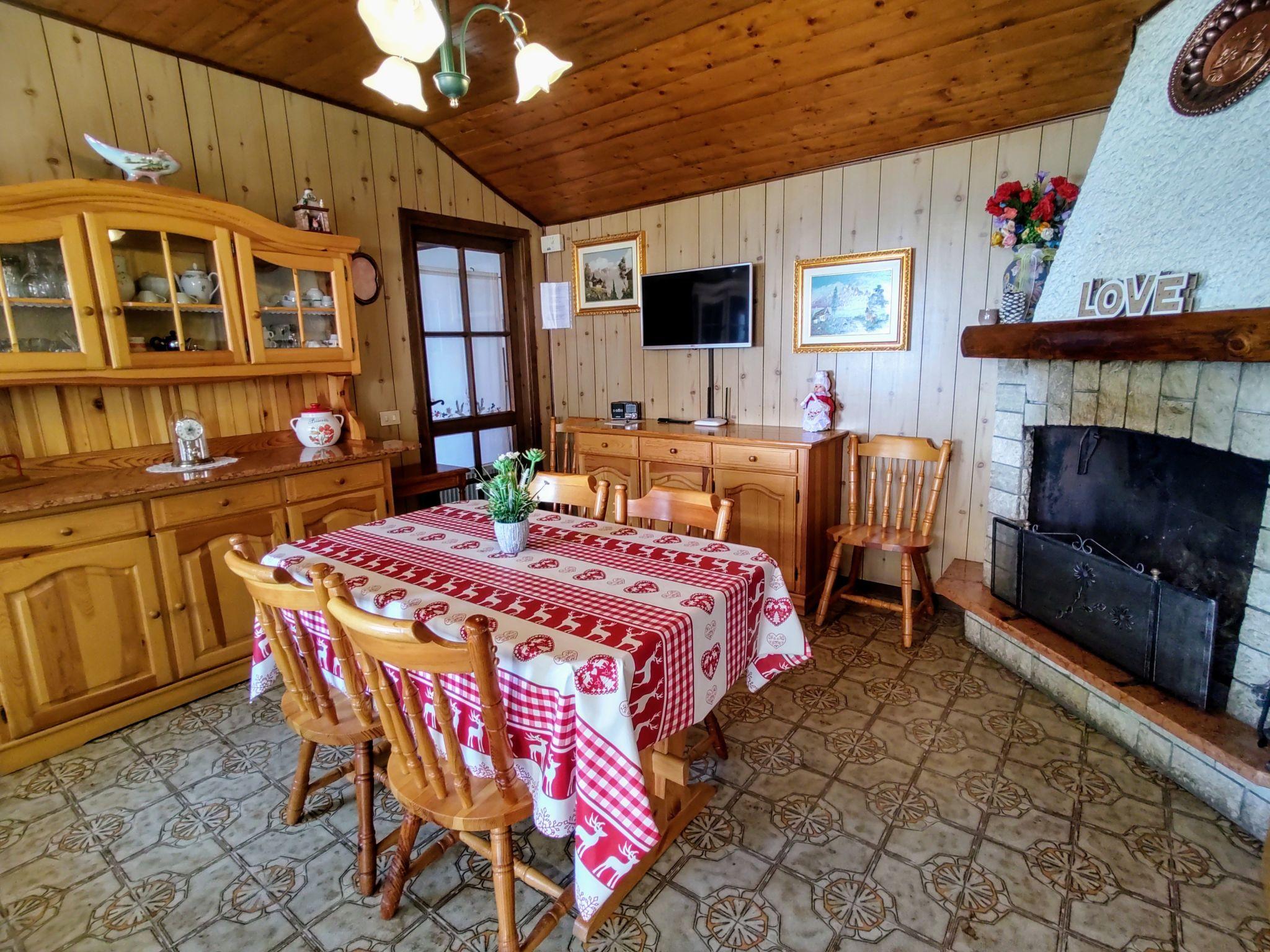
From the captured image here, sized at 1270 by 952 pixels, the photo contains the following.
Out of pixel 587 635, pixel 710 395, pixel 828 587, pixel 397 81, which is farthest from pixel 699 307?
pixel 587 635

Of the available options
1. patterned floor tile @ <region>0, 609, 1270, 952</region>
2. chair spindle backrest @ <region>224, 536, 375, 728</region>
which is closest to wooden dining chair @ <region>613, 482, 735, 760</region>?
patterned floor tile @ <region>0, 609, 1270, 952</region>

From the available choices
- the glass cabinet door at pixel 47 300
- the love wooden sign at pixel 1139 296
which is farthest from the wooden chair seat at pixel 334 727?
the love wooden sign at pixel 1139 296

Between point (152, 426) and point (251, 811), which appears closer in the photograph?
point (251, 811)

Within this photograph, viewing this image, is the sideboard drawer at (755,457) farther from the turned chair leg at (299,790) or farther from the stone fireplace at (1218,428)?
the turned chair leg at (299,790)

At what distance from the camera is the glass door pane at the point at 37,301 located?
7.04ft

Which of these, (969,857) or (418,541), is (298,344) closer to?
(418,541)

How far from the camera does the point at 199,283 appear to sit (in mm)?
2559

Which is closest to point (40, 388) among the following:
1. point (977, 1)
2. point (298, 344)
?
point (298, 344)

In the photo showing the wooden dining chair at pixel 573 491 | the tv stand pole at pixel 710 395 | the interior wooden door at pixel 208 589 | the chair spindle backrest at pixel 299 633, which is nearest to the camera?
the chair spindle backrest at pixel 299 633

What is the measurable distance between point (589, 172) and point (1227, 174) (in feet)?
9.41

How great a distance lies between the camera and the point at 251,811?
1.86 m

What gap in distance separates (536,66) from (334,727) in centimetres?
179

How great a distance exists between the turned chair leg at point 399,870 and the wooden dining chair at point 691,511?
0.83m

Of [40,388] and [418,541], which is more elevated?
[40,388]
